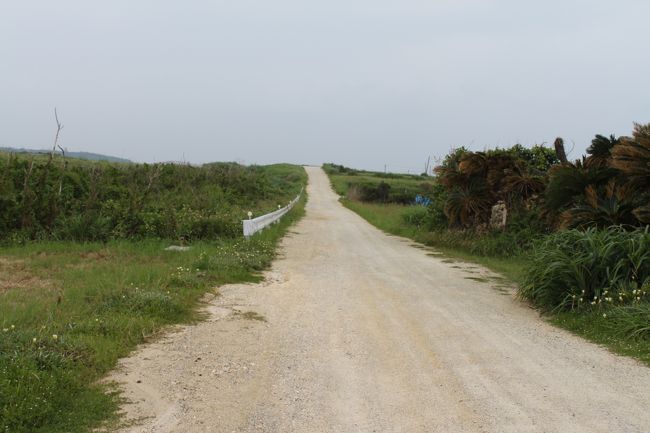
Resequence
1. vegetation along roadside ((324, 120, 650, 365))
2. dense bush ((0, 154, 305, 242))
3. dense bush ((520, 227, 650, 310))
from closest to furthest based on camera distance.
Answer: vegetation along roadside ((324, 120, 650, 365)), dense bush ((520, 227, 650, 310)), dense bush ((0, 154, 305, 242))

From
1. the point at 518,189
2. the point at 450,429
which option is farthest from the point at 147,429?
the point at 518,189

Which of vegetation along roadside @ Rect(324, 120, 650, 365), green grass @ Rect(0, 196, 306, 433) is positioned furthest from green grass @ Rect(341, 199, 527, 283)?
green grass @ Rect(0, 196, 306, 433)

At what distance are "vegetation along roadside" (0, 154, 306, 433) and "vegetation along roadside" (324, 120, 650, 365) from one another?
5452mm

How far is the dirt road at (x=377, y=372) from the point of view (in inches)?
175

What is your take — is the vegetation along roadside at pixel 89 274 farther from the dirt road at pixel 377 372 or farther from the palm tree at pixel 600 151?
the palm tree at pixel 600 151

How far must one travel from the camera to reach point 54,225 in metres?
15.0

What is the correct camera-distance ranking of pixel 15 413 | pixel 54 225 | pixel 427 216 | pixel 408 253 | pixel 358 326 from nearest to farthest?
1. pixel 15 413
2. pixel 358 326
3. pixel 54 225
4. pixel 408 253
5. pixel 427 216

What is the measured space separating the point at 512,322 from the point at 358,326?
234cm

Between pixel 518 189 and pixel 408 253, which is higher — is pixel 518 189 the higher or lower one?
the higher one

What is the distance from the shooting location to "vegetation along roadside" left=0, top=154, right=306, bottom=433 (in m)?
4.47

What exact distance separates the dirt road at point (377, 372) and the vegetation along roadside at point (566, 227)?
1.92 feet

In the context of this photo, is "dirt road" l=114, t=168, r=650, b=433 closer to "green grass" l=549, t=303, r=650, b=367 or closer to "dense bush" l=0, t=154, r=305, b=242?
"green grass" l=549, t=303, r=650, b=367

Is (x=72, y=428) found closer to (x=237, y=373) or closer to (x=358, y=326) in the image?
(x=237, y=373)

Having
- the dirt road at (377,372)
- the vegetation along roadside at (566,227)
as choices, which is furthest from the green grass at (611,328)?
the dirt road at (377,372)
